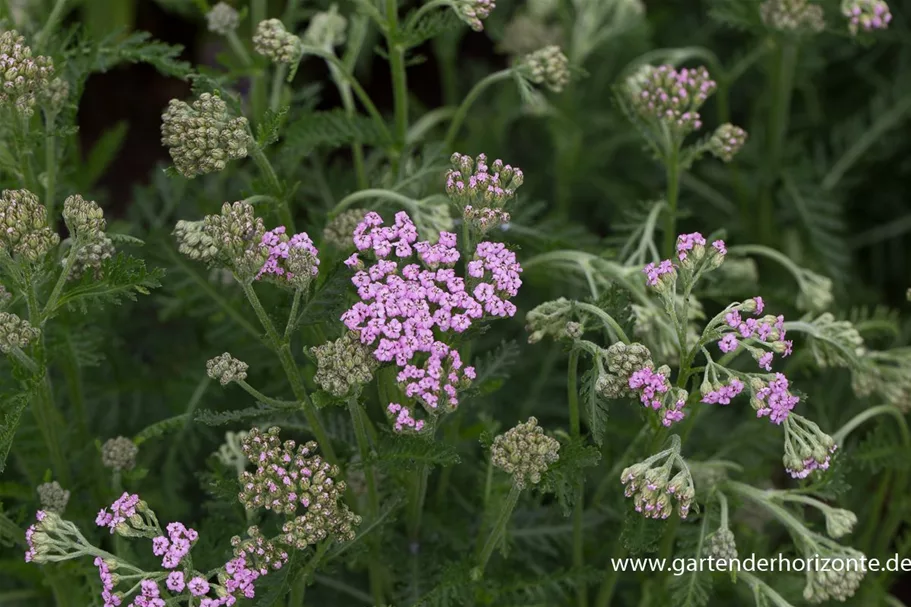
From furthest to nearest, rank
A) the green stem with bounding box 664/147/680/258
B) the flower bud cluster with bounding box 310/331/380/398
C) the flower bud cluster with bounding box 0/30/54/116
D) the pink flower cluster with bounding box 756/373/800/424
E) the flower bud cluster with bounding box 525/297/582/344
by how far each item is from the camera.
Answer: the green stem with bounding box 664/147/680/258, the flower bud cluster with bounding box 525/297/582/344, the flower bud cluster with bounding box 0/30/54/116, the pink flower cluster with bounding box 756/373/800/424, the flower bud cluster with bounding box 310/331/380/398

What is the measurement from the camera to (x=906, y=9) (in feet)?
16.7

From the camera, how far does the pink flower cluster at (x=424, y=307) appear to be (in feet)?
7.86

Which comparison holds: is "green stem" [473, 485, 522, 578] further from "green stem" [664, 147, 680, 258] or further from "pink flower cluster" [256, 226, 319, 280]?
"green stem" [664, 147, 680, 258]

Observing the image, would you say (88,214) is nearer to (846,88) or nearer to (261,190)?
(261,190)

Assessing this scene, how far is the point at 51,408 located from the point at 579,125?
2583 mm

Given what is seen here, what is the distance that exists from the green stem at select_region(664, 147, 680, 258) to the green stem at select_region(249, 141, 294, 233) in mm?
1180

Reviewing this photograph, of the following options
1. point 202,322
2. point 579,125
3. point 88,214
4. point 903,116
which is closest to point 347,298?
point 88,214

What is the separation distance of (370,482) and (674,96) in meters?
1.44

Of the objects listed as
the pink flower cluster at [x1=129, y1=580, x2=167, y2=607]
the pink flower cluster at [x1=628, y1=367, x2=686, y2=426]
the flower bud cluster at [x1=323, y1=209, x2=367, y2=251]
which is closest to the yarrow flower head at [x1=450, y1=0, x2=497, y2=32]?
the flower bud cluster at [x1=323, y1=209, x2=367, y2=251]

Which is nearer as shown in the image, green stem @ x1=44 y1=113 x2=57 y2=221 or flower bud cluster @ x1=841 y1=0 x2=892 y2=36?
green stem @ x1=44 y1=113 x2=57 y2=221

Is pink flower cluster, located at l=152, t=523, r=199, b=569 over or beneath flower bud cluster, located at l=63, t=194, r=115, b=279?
beneath

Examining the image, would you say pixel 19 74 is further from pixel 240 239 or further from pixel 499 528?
pixel 499 528

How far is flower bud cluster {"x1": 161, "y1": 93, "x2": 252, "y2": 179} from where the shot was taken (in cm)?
254

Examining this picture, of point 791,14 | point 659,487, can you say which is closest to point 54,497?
point 659,487
